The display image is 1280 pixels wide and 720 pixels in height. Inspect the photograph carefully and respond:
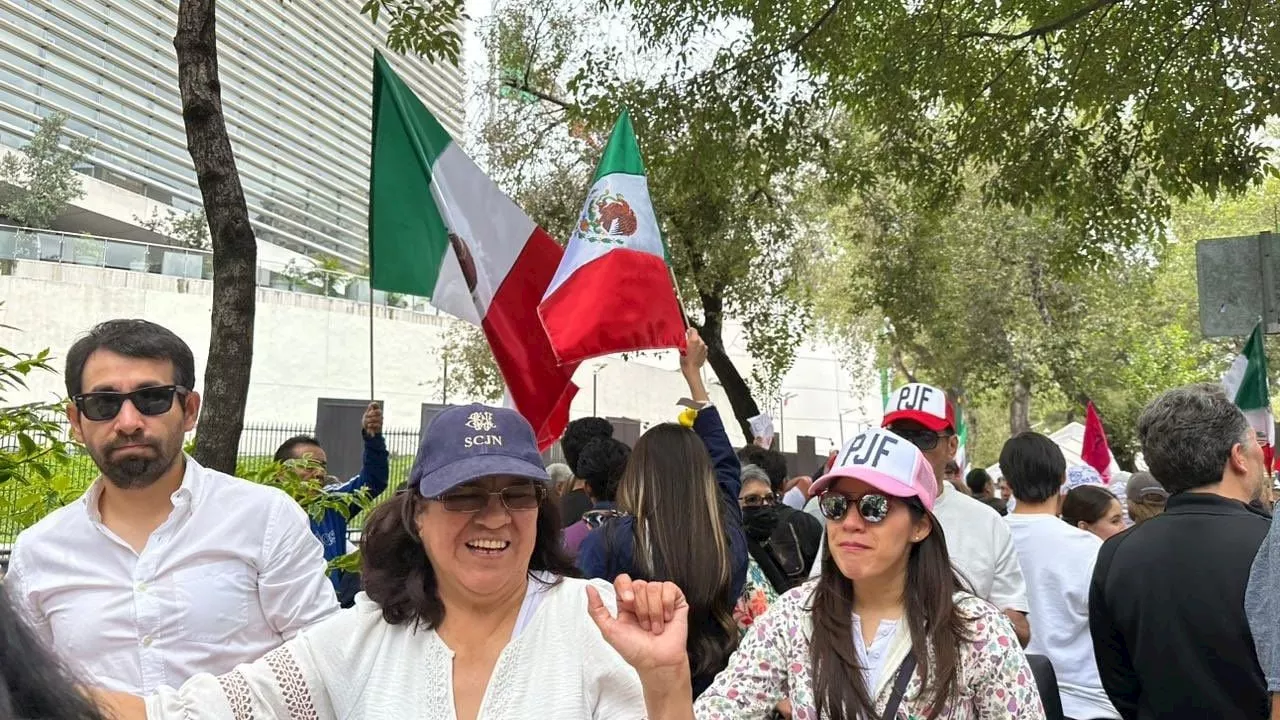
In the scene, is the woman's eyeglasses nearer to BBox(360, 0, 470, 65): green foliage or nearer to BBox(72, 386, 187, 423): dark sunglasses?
BBox(72, 386, 187, 423): dark sunglasses

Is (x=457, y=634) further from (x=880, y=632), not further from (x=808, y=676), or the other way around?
(x=880, y=632)

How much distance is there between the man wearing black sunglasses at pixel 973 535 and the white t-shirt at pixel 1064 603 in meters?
0.36

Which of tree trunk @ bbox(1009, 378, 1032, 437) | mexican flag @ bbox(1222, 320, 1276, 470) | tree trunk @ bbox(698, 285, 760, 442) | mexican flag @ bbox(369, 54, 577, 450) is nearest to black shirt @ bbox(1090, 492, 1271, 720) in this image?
mexican flag @ bbox(369, 54, 577, 450)

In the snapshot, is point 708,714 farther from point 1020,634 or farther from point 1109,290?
point 1109,290

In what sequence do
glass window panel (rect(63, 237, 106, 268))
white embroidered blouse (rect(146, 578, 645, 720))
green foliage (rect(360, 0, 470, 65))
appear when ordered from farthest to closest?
glass window panel (rect(63, 237, 106, 268)), green foliage (rect(360, 0, 470, 65)), white embroidered blouse (rect(146, 578, 645, 720))

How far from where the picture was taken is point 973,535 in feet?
14.0

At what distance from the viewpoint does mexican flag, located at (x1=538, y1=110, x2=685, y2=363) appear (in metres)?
5.45

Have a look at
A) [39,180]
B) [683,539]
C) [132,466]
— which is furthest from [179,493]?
[39,180]

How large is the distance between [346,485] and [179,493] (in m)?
3.60

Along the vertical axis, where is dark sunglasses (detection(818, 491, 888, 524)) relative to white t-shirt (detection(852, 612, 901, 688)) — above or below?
above

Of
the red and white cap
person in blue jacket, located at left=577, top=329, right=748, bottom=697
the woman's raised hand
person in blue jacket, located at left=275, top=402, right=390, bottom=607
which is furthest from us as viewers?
person in blue jacket, located at left=275, top=402, right=390, bottom=607

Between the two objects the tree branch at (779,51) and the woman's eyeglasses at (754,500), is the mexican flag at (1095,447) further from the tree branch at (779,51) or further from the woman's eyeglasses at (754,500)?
the woman's eyeglasses at (754,500)

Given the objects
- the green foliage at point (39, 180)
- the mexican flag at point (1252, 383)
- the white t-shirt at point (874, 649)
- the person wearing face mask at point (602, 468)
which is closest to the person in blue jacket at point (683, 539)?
the person wearing face mask at point (602, 468)

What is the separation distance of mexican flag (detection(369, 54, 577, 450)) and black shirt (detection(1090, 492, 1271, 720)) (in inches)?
106
